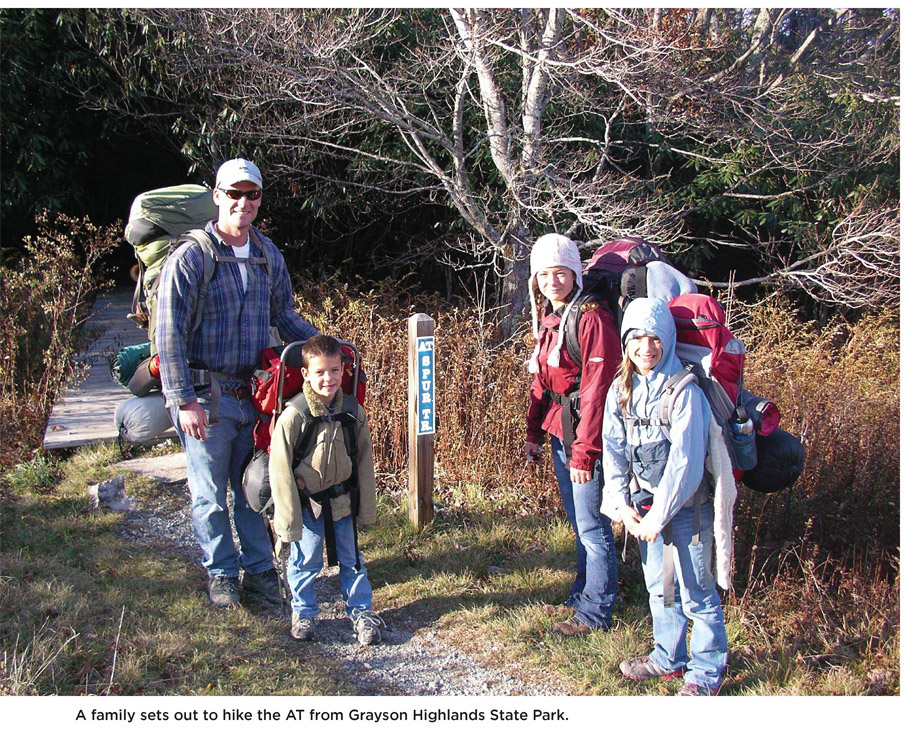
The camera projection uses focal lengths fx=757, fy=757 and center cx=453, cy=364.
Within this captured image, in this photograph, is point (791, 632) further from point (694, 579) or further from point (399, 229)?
point (399, 229)

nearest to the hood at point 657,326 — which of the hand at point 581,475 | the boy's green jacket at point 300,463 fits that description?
the hand at point 581,475

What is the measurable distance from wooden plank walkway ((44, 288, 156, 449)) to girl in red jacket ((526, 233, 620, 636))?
3.90 meters

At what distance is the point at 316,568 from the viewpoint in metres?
3.43

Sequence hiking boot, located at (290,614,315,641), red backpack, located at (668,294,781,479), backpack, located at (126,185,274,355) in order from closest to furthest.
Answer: red backpack, located at (668,294,781,479) → hiking boot, located at (290,614,315,641) → backpack, located at (126,185,274,355)

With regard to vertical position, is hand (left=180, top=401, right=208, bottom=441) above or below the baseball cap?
below

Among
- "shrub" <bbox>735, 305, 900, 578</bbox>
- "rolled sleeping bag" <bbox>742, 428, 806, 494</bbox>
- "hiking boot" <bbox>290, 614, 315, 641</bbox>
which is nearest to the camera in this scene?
"rolled sleeping bag" <bbox>742, 428, 806, 494</bbox>

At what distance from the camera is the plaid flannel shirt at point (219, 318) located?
10.8 ft

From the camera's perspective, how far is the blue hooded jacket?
271 centimetres

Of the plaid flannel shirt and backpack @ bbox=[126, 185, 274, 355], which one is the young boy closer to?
the plaid flannel shirt

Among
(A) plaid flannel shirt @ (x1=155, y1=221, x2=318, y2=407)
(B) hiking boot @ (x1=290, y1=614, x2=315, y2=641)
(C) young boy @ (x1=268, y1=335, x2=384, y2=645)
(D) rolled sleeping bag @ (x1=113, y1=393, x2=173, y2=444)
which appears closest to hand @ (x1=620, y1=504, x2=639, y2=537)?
(C) young boy @ (x1=268, y1=335, x2=384, y2=645)

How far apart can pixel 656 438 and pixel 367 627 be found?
1624 millimetres

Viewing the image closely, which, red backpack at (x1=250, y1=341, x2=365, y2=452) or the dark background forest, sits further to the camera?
the dark background forest

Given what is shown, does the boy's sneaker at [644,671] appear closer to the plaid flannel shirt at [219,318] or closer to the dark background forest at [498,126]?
the plaid flannel shirt at [219,318]
